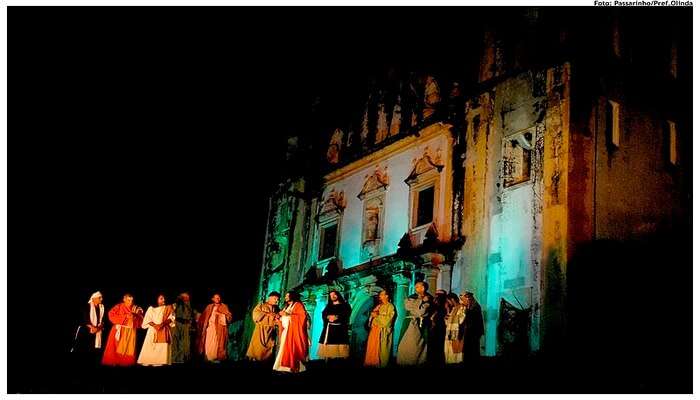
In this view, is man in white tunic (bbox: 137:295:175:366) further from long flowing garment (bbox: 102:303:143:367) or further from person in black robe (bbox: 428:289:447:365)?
person in black robe (bbox: 428:289:447:365)

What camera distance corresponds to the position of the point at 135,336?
15.5 metres

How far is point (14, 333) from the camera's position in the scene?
1888 centimetres

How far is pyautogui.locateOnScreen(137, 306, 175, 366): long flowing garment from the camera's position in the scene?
50.3 ft

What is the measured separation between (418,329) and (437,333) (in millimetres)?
354

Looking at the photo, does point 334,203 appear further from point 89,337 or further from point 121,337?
point 89,337

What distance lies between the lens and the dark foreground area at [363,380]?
1123cm

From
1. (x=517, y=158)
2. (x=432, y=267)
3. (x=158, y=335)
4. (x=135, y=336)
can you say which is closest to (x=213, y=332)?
(x=158, y=335)

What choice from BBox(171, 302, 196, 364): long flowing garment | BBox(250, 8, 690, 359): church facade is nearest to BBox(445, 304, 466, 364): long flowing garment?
BBox(250, 8, 690, 359): church facade

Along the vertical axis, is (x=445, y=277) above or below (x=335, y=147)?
below

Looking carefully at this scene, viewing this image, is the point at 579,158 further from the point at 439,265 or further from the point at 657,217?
the point at 439,265

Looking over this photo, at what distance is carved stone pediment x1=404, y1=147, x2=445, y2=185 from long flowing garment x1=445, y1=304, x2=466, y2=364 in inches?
204

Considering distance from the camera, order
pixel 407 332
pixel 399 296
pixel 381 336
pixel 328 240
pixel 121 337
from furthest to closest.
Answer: pixel 328 240
pixel 399 296
pixel 121 337
pixel 381 336
pixel 407 332

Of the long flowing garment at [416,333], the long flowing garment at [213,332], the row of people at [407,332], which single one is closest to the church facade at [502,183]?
the row of people at [407,332]

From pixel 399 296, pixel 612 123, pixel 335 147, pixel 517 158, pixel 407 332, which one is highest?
pixel 335 147
